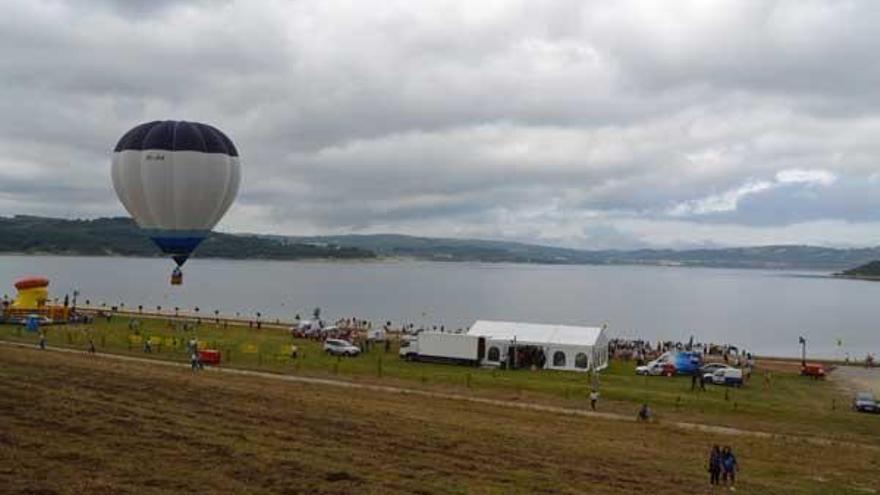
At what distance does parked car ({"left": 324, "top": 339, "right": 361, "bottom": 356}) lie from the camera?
5097cm

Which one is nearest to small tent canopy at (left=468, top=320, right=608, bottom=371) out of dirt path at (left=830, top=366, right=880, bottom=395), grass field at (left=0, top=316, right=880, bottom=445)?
grass field at (left=0, top=316, right=880, bottom=445)

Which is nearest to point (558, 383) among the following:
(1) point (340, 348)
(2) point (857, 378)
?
(1) point (340, 348)

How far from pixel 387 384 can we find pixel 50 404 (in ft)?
57.3

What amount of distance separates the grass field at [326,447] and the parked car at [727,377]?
16.6m

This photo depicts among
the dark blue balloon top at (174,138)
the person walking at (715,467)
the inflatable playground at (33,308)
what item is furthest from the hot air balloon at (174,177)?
the inflatable playground at (33,308)

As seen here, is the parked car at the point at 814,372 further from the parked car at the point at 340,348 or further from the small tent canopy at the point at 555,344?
the parked car at the point at 340,348

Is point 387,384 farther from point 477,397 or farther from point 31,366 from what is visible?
point 31,366

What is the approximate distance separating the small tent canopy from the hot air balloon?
18.1 meters

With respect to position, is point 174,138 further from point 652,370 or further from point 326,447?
point 652,370

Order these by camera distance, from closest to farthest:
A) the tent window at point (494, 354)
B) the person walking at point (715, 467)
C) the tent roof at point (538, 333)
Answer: the person walking at point (715, 467) → the tent window at point (494, 354) → the tent roof at point (538, 333)

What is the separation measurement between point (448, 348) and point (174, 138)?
19840 mm

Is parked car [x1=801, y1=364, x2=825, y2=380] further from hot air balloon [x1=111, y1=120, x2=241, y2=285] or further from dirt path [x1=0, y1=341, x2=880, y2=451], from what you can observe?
hot air balloon [x1=111, y1=120, x2=241, y2=285]

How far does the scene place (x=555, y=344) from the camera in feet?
157

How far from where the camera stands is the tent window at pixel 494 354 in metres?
47.8
